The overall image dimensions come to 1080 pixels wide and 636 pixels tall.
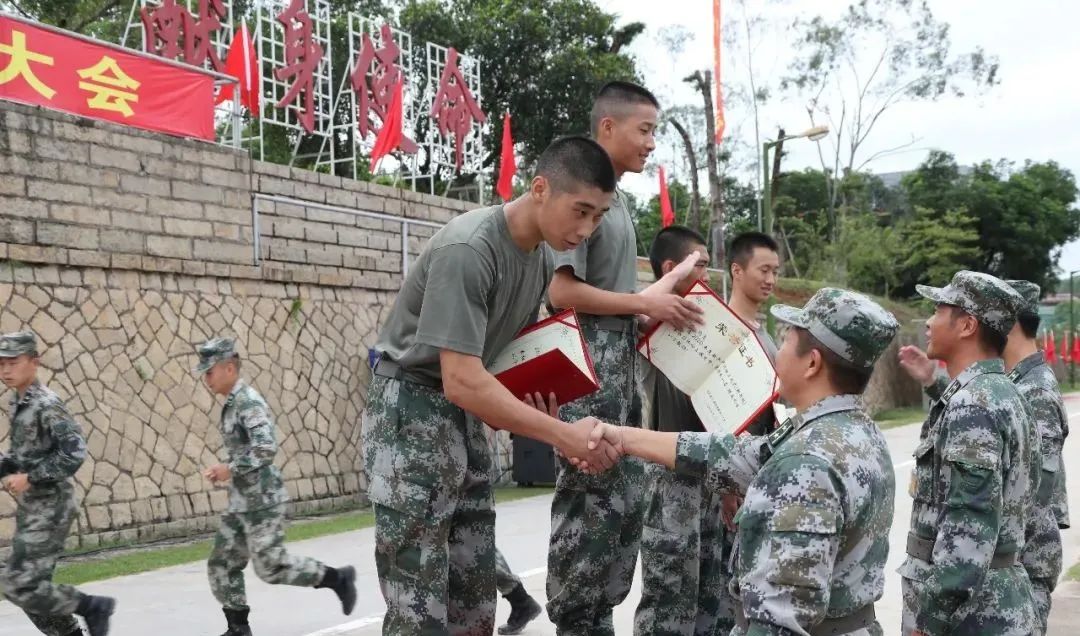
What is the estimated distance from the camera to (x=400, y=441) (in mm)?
3559

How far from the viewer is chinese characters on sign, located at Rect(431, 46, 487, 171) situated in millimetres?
16734

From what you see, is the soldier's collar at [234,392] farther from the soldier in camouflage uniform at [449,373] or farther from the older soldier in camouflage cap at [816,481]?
the older soldier in camouflage cap at [816,481]

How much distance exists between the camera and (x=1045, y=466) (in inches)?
182

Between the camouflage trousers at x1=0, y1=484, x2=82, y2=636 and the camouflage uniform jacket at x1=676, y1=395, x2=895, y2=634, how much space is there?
4027mm

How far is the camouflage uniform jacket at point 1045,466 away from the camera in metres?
4.44

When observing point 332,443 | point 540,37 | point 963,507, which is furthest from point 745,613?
point 540,37

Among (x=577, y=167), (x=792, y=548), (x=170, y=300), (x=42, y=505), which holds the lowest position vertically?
(x=42, y=505)

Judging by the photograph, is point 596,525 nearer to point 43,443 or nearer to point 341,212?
point 43,443

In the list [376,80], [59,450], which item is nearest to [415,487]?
[59,450]

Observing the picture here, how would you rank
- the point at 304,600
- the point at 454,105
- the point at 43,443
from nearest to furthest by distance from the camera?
the point at 43,443, the point at 304,600, the point at 454,105

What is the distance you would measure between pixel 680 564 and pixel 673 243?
4.71ft

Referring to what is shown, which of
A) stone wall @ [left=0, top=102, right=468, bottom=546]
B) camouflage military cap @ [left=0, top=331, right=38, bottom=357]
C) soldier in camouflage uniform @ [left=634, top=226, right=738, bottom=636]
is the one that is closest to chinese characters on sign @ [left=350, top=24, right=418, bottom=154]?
stone wall @ [left=0, top=102, right=468, bottom=546]

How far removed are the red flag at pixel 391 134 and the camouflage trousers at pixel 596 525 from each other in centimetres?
1179

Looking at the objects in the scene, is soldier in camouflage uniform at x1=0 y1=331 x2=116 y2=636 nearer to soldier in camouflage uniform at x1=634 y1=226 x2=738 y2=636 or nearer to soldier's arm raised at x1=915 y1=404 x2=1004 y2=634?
soldier in camouflage uniform at x1=634 y1=226 x2=738 y2=636
